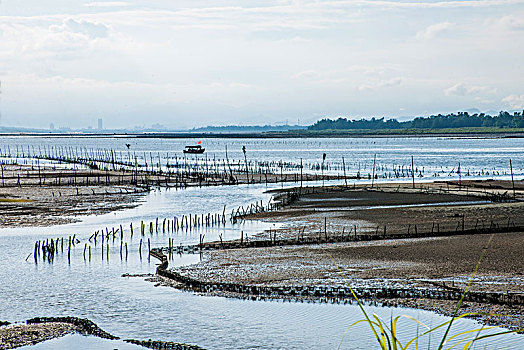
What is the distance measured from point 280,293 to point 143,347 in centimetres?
539

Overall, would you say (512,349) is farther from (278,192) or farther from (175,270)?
(278,192)

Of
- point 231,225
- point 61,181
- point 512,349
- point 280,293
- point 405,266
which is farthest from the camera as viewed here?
point 61,181

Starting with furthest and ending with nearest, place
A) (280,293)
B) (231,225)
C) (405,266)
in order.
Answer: (231,225)
(405,266)
(280,293)

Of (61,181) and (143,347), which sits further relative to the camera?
(61,181)

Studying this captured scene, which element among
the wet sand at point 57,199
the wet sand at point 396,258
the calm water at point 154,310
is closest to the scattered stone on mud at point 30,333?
the calm water at point 154,310

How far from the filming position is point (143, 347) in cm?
1381

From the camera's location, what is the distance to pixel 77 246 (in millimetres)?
27094

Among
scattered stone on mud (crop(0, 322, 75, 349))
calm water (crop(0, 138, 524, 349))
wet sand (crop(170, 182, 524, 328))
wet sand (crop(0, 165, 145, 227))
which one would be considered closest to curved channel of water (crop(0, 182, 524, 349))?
calm water (crop(0, 138, 524, 349))

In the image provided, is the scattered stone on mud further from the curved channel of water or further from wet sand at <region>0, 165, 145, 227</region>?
wet sand at <region>0, 165, 145, 227</region>

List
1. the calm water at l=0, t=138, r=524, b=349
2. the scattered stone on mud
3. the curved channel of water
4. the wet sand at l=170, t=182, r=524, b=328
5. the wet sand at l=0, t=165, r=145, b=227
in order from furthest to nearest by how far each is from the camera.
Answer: the wet sand at l=0, t=165, r=145, b=227, the wet sand at l=170, t=182, r=524, b=328, the curved channel of water, the calm water at l=0, t=138, r=524, b=349, the scattered stone on mud

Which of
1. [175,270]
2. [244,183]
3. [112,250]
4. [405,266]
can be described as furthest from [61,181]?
[405,266]

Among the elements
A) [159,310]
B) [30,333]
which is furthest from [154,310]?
[30,333]

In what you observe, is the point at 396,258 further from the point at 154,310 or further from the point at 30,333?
the point at 30,333

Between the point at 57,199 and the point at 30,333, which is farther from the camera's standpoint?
the point at 57,199
